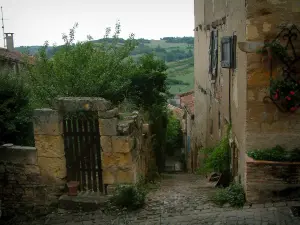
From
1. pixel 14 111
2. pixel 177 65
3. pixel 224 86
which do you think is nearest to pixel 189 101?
pixel 224 86

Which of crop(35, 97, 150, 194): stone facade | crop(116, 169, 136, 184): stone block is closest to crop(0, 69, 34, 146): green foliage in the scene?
crop(35, 97, 150, 194): stone facade

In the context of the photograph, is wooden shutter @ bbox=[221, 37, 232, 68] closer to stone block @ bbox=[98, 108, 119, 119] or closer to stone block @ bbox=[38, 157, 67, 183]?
stone block @ bbox=[98, 108, 119, 119]

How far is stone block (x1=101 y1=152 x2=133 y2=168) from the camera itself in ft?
24.9

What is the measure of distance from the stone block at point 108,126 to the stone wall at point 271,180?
9.23 ft

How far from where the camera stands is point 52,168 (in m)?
7.80

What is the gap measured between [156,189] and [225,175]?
1.88 m

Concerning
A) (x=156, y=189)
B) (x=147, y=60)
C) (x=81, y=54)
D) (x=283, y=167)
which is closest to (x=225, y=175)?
(x=156, y=189)

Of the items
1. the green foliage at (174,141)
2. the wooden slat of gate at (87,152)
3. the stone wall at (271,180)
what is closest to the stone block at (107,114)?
the wooden slat of gate at (87,152)

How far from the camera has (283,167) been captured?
679 cm

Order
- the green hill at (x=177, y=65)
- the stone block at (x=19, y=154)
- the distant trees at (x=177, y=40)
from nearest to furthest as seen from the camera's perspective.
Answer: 1. the stone block at (x=19, y=154)
2. the green hill at (x=177, y=65)
3. the distant trees at (x=177, y=40)

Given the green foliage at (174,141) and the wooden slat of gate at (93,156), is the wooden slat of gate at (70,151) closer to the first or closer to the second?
the wooden slat of gate at (93,156)

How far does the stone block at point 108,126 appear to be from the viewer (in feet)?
24.6

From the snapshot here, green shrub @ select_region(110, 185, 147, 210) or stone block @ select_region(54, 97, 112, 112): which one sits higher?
stone block @ select_region(54, 97, 112, 112)

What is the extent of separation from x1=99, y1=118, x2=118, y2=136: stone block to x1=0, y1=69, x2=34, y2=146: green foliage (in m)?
1.94
